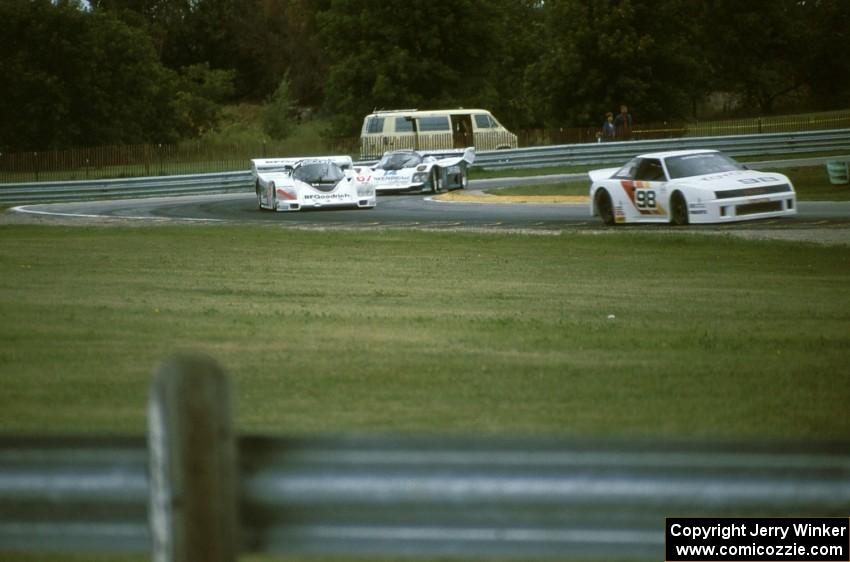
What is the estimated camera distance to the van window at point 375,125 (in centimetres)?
4700

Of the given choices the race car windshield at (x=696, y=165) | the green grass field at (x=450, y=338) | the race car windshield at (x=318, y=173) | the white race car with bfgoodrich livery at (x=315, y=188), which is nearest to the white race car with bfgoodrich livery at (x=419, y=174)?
the race car windshield at (x=318, y=173)

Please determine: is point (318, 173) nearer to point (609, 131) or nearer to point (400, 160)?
point (400, 160)

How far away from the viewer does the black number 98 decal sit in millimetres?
22797

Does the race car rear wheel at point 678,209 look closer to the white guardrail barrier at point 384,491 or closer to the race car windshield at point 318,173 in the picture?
the race car windshield at point 318,173

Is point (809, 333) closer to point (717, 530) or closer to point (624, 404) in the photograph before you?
point (624, 404)

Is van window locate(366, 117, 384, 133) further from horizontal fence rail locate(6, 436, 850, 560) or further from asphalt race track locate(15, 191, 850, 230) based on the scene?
horizontal fence rail locate(6, 436, 850, 560)

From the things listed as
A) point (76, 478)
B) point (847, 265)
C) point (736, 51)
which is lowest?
point (847, 265)

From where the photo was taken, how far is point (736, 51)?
78875 mm

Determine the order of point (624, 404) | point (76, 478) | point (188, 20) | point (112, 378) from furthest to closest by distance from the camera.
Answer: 1. point (188, 20)
2. point (112, 378)
3. point (624, 404)
4. point (76, 478)

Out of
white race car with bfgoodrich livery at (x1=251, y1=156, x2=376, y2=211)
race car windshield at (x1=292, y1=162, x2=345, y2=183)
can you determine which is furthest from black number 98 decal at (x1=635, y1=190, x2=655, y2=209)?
race car windshield at (x1=292, y1=162, x2=345, y2=183)

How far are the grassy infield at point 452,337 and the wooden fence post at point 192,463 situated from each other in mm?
2604

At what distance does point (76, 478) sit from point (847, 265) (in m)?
14.0

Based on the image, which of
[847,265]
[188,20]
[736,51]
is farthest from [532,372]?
[188,20]

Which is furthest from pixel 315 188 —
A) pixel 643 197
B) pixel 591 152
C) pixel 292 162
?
pixel 591 152
